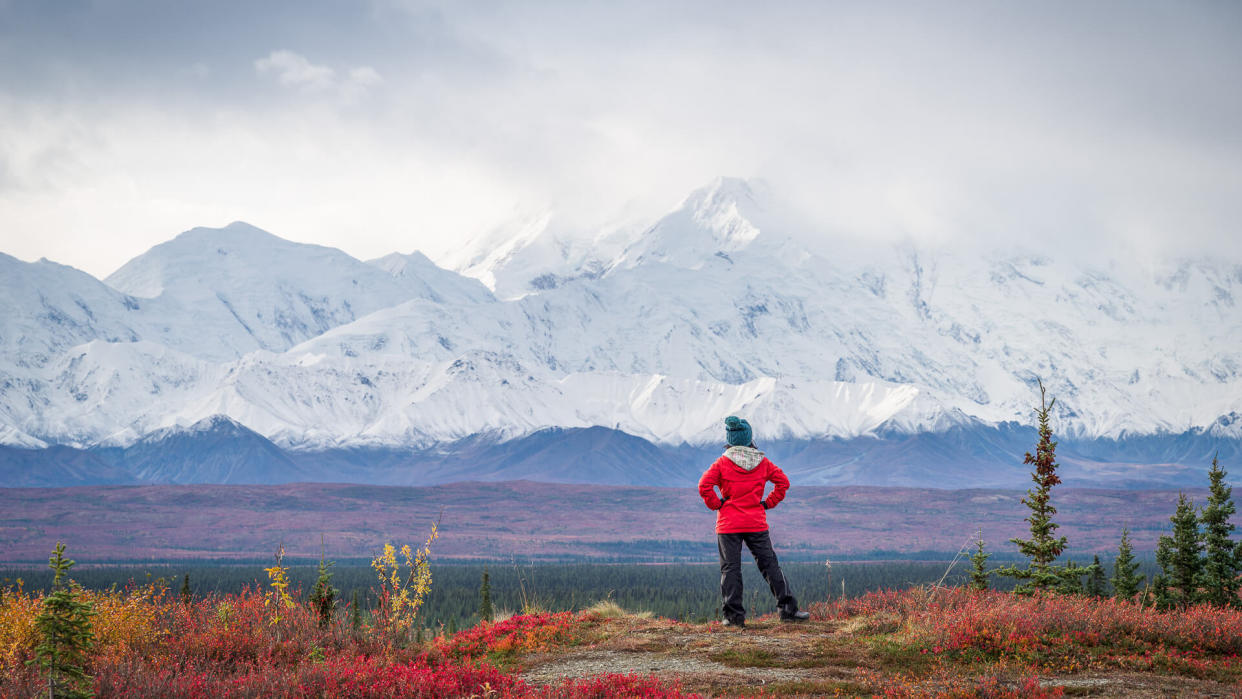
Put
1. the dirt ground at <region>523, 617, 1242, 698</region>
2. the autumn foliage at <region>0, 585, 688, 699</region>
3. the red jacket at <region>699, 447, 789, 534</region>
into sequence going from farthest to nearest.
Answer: the red jacket at <region>699, 447, 789, 534</region>, the dirt ground at <region>523, 617, 1242, 698</region>, the autumn foliage at <region>0, 585, 688, 699</region>

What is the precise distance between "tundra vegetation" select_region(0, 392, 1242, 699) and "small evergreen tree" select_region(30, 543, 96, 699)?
20 mm

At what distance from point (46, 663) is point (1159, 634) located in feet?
41.7

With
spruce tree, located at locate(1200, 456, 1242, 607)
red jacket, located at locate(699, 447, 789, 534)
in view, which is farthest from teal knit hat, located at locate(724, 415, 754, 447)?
spruce tree, located at locate(1200, 456, 1242, 607)

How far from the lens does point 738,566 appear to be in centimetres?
1573

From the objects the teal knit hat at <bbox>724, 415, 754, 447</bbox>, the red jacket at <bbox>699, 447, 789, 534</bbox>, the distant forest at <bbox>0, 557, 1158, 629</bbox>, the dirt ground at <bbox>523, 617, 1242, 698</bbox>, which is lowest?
the distant forest at <bbox>0, 557, 1158, 629</bbox>

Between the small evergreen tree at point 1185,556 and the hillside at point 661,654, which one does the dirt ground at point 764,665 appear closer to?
the hillside at point 661,654

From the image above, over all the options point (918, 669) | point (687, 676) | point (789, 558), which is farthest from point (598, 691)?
point (789, 558)

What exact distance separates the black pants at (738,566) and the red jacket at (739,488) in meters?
0.18

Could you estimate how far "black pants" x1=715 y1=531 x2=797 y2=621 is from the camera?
15594 mm

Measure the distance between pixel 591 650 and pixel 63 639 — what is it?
22.0 ft

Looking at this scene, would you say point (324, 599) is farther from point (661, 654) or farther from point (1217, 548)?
point (1217, 548)

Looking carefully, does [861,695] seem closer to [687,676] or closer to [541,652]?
[687,676]

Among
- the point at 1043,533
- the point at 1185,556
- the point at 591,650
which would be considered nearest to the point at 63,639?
the point at 591,650

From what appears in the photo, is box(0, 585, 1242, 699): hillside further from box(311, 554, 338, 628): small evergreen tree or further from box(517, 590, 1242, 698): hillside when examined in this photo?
box(311, 554, 338, 628): small evergreen tree
